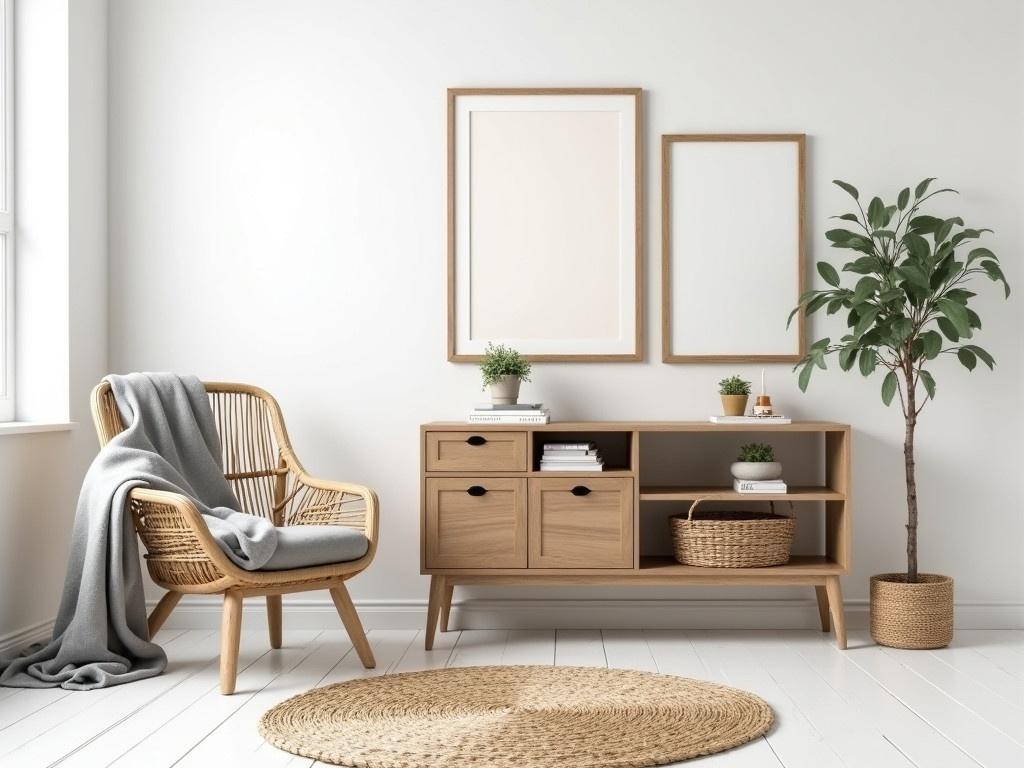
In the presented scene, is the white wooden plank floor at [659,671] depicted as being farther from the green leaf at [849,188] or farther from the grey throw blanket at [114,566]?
the green leaf at [849,188]

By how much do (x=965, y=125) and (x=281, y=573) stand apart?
2.79 metres

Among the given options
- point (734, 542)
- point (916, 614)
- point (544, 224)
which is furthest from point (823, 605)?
point (544, 224)

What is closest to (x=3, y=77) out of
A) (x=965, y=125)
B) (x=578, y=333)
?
(x=578, y=333)

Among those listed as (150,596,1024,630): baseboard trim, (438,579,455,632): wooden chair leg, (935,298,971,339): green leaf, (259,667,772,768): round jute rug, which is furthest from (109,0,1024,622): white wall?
(259,667,772,768): round jute rug

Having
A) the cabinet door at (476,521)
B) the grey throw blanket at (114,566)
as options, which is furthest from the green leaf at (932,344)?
the grey throw blanket at (114,566)

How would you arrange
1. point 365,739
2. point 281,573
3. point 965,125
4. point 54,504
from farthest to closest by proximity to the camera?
point 965,125 < point 54,504 < point 281,573 < point 365,739

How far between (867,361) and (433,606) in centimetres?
160

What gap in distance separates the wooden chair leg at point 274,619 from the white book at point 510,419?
0.86m

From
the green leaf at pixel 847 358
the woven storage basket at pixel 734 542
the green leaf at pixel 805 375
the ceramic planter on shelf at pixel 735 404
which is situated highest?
the green leaf at pixel 847 358

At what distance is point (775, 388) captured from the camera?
12.3ft

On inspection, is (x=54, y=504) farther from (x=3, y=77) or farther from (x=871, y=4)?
(x=871, y=4)

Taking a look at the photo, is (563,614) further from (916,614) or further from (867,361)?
(867,361)

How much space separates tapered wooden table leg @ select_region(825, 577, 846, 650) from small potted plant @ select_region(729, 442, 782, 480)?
386mm

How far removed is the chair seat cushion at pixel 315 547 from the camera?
2.88 metres
